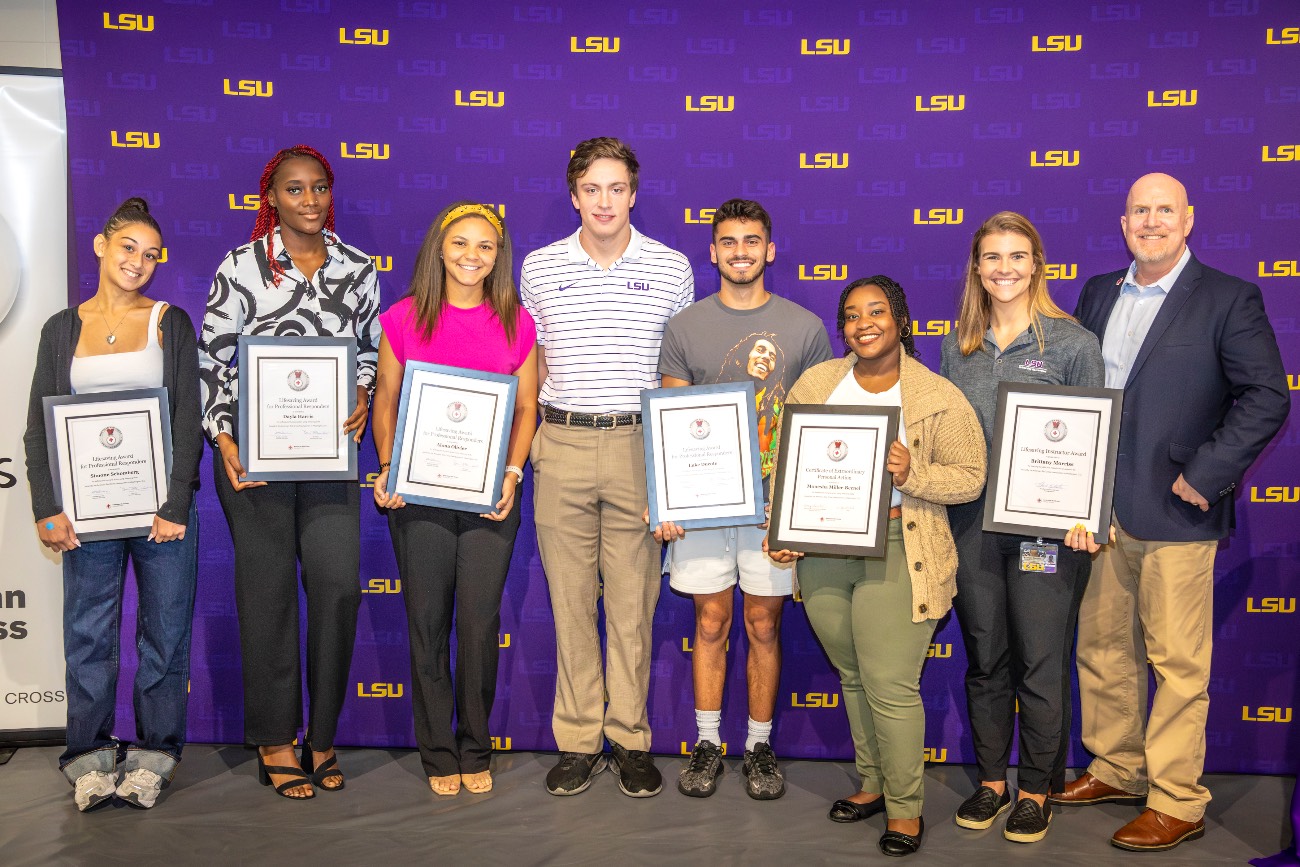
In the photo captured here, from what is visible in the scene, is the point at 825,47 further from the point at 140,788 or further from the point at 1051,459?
the point at 140,788

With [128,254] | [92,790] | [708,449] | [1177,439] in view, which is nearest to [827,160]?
[708,449]

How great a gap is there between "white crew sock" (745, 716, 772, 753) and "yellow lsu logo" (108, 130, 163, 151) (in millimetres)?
3258

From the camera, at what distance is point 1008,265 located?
3016 mm

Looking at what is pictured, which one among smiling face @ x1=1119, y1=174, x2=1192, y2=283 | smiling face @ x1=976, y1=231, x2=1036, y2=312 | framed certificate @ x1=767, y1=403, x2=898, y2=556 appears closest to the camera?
framed certificate @ x1=767, y1=403, x2=898, y2=556

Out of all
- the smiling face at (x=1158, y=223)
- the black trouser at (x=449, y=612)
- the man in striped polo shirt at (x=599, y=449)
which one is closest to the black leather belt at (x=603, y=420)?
the man in striped polo shirt at (x=599, y=449)

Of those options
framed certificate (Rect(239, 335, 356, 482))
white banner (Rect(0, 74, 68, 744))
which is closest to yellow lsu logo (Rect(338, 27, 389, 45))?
white banner (Rect(0, 74, 68, 744))

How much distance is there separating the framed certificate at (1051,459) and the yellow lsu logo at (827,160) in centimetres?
128

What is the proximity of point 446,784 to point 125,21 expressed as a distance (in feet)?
10.6

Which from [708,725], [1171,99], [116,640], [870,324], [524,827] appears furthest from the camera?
[1171,99]

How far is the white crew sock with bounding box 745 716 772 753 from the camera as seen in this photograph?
352 cm

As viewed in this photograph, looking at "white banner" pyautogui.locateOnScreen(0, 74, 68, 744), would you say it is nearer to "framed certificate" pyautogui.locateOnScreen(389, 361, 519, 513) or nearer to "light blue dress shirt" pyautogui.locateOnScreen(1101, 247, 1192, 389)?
"framed certificate" pyautogui.locateOnScreen(389, 361, 519, 513)

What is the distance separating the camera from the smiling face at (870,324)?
9.50ft

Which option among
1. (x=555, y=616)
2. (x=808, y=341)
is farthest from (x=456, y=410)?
(x=808, y=341)

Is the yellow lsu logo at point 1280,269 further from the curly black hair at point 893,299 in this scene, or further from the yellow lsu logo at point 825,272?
the curly black hair at point 893,299
